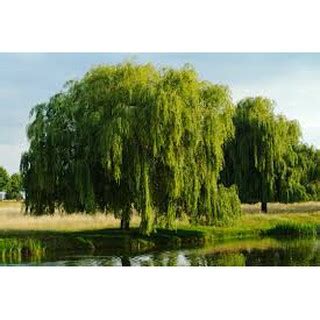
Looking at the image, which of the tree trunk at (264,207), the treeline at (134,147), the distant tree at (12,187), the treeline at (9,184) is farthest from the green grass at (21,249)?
the distant tree at (12,187)

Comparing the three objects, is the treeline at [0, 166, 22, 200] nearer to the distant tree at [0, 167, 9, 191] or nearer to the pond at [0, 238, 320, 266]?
the distant tree at [0, 167, 9, 191]

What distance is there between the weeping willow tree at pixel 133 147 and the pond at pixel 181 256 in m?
1.30

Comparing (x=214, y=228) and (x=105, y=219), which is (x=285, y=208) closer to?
Answer: (x=214, y=228)

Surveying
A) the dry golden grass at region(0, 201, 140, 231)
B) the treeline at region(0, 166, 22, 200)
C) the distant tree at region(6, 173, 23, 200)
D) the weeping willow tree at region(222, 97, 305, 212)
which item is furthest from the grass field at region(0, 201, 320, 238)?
the treeline at region(0, 166, 22, 200)

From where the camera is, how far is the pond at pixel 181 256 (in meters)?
19.3

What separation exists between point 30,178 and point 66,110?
2.52 metres

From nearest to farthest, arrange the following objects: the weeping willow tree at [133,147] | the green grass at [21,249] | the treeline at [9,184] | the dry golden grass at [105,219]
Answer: the green grass at [21,249] → the weeping willow tree at [133,147] → the dry golden grass at [105,219] → the treeline at [9,184]

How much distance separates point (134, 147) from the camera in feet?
72.9

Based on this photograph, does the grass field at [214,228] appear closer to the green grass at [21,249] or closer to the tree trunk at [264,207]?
the tree trunk at [264,207]

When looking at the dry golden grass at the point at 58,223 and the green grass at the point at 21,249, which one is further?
the dry golden grass at the point at 58,223

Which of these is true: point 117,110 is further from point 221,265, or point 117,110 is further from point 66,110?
point 221,265

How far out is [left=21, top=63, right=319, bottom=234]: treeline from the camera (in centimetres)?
2203
